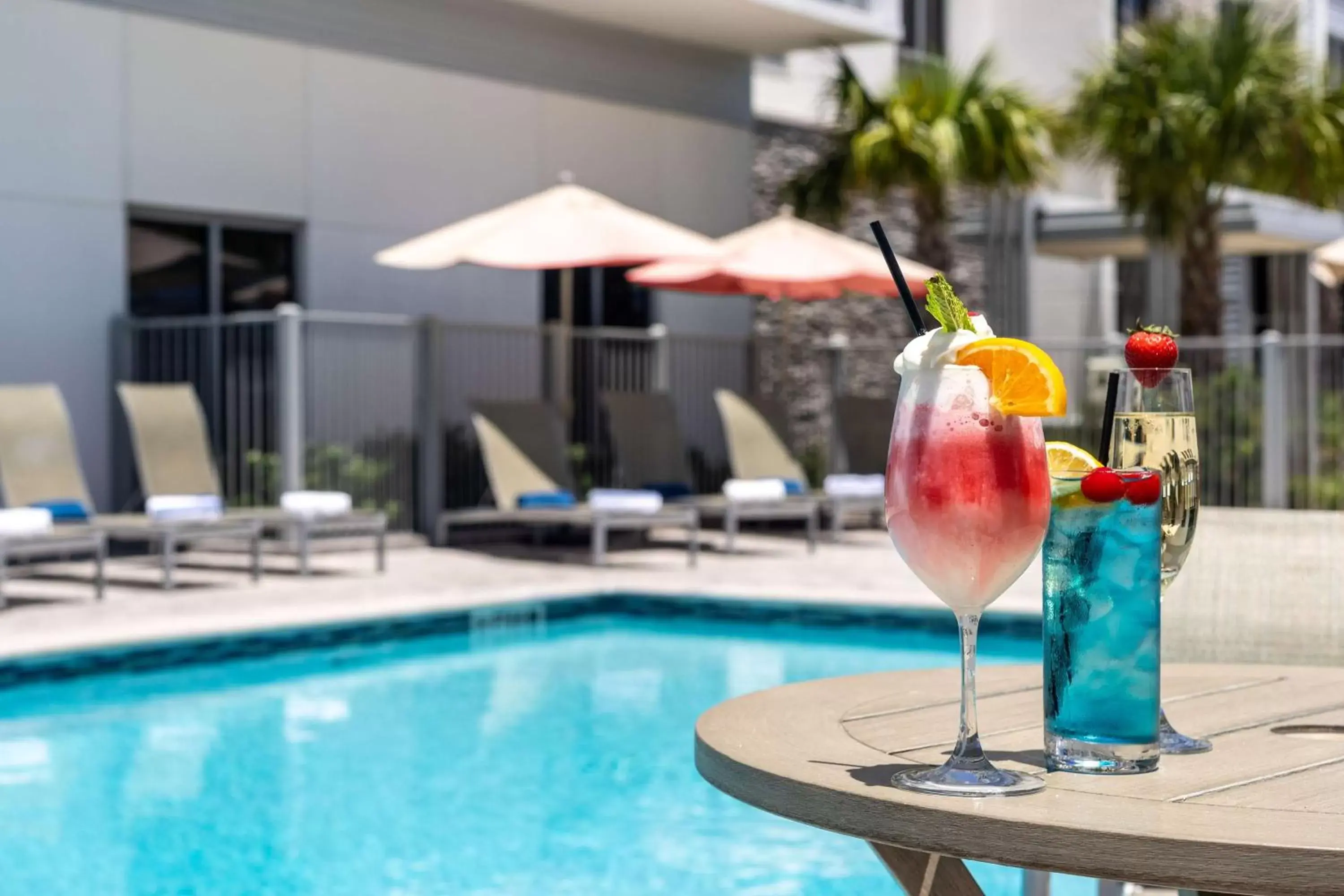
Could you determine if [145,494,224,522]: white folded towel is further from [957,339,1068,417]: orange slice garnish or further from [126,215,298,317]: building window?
[957,339,1068,417]: orange slice garnish

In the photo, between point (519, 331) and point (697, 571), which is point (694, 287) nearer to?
point (519, 331)

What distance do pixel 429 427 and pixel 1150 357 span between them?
1061 centimetres

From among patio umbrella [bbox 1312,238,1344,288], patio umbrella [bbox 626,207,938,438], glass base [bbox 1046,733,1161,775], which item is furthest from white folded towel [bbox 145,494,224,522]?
glass base [bbox 1046,733,1161,775]

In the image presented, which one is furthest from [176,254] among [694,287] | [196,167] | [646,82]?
[646,82]

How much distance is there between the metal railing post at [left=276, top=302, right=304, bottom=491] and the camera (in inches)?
439

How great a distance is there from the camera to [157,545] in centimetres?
1191

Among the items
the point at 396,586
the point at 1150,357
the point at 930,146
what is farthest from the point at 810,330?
the point at 1150,357

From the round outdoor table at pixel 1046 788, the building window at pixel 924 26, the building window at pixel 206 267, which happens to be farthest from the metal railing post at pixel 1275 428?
the round outdoor table at pixel 1046 788

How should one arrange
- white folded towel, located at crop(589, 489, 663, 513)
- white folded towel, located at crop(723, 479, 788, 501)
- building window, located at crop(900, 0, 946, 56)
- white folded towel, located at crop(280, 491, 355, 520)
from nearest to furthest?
white folded towel, located at crop(280, 491, 355, 520) < white folded towel, located at crop(589, 489, 663, 513) < white folded towel, located at crop(723, 479, 788, 501) < building window, located at crop(900, 0, 946, 56)

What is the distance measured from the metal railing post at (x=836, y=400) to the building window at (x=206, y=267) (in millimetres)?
4271

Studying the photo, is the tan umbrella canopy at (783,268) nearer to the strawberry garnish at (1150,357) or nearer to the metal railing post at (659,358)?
the metal railing post at (659,358)

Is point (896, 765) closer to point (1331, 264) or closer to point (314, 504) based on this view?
point (314, 504)

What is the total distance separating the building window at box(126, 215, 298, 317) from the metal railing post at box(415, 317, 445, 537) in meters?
1.27

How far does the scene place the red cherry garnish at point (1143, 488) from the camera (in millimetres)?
1538
